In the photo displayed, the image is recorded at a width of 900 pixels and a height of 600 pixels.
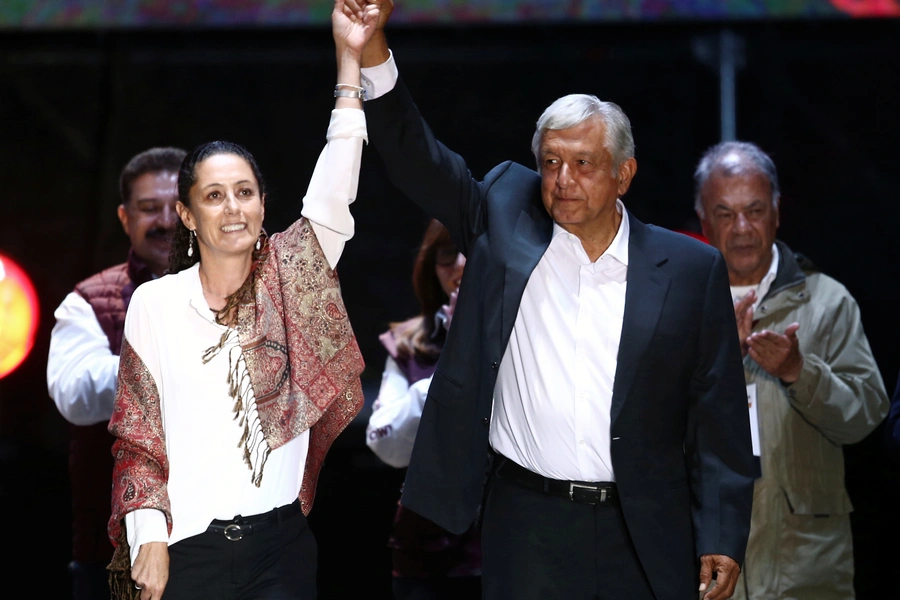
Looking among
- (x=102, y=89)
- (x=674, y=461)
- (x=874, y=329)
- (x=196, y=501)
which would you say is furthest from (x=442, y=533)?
(x=102, y=89)

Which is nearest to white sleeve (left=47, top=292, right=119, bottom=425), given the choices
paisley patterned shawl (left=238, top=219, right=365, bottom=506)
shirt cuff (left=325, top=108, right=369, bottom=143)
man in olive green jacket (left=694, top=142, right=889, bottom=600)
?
paisley patterned shawl (left=238, top=219, right=365, bottom=506)

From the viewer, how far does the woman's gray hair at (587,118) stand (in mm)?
2488

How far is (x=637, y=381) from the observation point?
2406 millimetres

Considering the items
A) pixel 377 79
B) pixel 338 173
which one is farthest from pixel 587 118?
pixel 338 173

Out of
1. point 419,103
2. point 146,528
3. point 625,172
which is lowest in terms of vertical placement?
point 146,528

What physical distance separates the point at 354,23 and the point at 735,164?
5.08 feet

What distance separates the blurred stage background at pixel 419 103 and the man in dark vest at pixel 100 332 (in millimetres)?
1242

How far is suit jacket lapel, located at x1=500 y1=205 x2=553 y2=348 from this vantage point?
2.41m

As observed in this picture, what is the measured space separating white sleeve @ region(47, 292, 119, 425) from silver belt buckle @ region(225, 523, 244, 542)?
890 mm

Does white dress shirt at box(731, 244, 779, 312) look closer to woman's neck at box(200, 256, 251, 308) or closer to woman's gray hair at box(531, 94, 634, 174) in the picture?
woman's gray hair at box(531, 94, 634, 174)

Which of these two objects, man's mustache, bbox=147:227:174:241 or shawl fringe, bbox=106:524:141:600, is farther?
man's mustache, bbox=147:227:174:241

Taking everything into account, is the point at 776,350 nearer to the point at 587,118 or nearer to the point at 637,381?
the point at 637,381

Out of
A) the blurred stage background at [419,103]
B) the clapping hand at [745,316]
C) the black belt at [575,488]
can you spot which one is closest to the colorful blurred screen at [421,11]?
the blurred stage background at [419,103]

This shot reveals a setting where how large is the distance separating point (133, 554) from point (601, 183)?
129 cm
